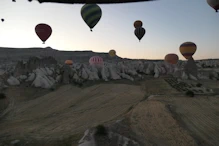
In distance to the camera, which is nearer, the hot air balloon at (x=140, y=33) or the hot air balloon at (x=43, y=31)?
the hot air balloon at (x=43, y=31)

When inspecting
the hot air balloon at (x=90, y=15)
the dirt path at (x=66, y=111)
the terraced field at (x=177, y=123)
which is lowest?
the dirt path at (x=66, y=111)

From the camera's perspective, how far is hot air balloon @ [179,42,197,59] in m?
40.2

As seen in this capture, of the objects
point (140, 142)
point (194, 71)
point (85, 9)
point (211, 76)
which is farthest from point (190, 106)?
point (211, 76)

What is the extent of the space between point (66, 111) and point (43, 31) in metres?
12.2

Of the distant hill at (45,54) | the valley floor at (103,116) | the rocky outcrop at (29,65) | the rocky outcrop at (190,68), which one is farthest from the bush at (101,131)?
the distant hill at (45,54)

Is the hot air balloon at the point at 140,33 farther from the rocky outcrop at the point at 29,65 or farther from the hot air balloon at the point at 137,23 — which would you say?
the rocky outcrop at the point at 29,65

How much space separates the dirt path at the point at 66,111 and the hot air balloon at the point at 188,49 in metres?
15.5

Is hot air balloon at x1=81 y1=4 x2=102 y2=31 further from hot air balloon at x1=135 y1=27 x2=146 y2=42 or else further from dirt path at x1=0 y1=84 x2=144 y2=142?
hot air balloon at x1=135 y1=27 x2=146 y2=42

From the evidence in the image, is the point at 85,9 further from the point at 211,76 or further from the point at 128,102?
the point at 211,76

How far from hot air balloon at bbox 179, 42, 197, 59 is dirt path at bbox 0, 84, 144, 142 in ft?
50.9

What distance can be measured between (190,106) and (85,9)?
1474 centimetres

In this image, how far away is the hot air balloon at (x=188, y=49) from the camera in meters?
40.2

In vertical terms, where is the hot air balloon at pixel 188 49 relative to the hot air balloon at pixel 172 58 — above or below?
above

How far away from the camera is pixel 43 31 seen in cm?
2936
